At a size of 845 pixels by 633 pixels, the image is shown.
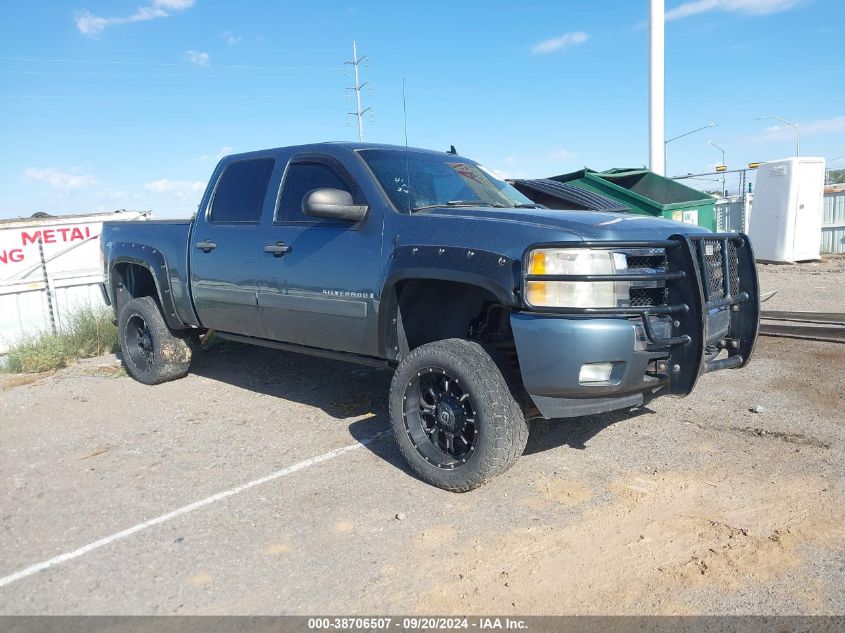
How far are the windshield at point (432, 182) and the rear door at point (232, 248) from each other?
0.97 meters

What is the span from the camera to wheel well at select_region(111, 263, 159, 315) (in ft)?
21.9

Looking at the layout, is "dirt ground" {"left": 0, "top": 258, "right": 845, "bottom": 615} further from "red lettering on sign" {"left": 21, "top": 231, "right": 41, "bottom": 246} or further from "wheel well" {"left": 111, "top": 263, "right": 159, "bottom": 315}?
"red lettering on sign" {"left": 21, "top": 231, "right": 41, "bottom": 246}

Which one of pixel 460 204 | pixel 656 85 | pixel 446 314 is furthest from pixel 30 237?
pixel 656 85

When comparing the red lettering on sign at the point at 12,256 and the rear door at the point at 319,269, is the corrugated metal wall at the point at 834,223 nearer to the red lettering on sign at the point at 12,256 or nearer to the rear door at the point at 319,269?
the rear door at the point at 319,269

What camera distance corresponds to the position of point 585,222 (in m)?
3.69

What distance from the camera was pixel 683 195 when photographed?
417 inches

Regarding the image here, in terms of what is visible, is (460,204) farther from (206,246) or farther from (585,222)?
(206,246)

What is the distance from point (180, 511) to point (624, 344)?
2530 mm

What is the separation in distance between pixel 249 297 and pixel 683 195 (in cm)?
775

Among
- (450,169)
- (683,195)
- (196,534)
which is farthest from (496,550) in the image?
(683,195)

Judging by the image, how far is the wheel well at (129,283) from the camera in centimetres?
668

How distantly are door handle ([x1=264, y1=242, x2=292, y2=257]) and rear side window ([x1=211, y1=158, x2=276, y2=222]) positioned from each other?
13.7 inches

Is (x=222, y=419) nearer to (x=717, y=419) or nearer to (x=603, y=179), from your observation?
(x=717, y=419)

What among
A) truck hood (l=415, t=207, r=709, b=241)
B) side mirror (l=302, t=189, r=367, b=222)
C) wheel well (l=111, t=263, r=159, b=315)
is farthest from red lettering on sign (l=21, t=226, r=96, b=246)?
truck hood (l=415, t=207, r=709, b=241)
